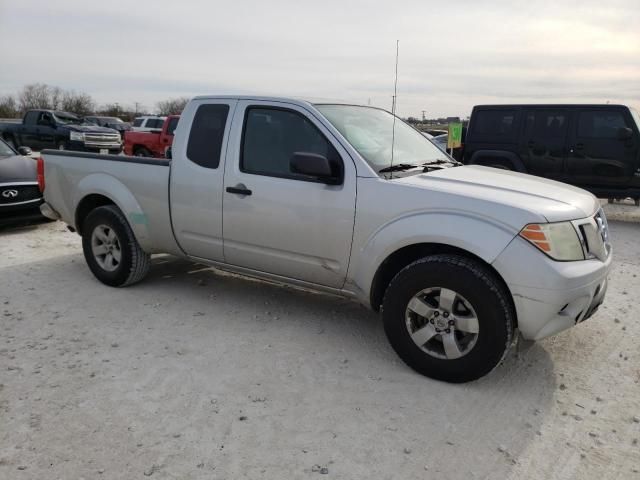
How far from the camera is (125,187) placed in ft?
16.0

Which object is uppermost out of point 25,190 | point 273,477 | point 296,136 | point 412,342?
point 296,136

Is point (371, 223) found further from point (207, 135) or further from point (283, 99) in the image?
point (207, 135)

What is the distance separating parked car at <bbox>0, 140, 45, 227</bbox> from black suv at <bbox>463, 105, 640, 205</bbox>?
7918 millimetres

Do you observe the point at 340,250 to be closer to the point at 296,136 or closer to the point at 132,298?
the point at 296,136

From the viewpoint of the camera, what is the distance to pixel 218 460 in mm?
2574

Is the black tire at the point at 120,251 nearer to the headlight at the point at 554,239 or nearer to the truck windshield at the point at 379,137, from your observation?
the truck windshield at the point at 379,137

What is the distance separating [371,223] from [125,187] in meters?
2.58

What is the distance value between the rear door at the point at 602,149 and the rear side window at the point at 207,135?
774 cm

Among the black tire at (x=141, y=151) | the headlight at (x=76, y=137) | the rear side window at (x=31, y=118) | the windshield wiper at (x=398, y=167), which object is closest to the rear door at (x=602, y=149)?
the windshield wiper at (x=398, y=167)

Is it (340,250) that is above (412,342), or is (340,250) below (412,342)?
above

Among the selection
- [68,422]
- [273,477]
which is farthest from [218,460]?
[68,422]

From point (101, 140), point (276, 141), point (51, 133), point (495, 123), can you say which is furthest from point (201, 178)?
point (51, 133)

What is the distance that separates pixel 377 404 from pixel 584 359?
1.66 meters

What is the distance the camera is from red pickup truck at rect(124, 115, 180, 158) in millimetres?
15734
